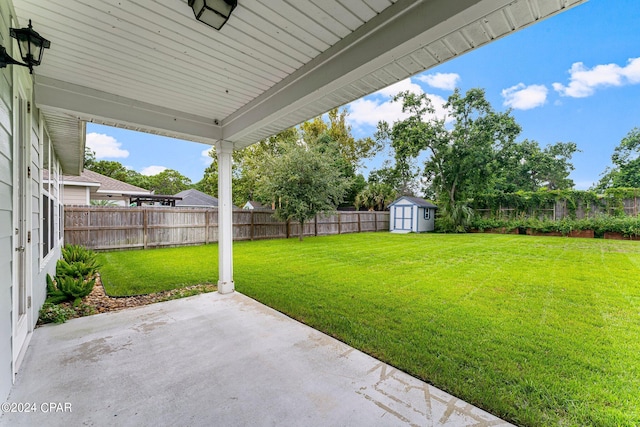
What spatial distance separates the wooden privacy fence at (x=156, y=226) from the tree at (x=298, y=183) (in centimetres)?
108

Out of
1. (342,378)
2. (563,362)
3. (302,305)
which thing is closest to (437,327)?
(563,362)

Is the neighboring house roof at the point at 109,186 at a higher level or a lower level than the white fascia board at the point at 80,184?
higher

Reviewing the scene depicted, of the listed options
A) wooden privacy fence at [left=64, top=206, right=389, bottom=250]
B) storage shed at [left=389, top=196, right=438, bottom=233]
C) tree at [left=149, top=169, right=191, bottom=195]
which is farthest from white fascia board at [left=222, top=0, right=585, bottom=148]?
tree at [left=149, top=169, right=191, bottom=195]

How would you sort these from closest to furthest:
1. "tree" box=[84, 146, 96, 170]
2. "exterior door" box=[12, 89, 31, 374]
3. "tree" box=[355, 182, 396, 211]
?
"exterior door" box=[12, 89, 31, 374] < "tree" box=[355, 182, 396, 211] < "tree" box=[84, 146, 96, 170]

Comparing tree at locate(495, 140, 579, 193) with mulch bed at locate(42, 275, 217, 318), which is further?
tree at locate(495, 140, 579, 193)

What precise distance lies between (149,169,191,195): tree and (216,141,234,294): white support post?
106ft

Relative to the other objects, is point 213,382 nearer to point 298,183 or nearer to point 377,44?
point 377,44

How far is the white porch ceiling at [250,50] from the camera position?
5.54 ft

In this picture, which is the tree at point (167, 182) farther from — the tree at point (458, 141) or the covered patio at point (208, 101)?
the covered patio at point (208, 101)

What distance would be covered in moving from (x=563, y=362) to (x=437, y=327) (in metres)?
1.00

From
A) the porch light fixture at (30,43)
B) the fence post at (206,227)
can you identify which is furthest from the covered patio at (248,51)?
the fence post at (206,227)

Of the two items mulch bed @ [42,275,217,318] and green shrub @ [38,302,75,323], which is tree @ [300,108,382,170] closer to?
mulch bed @ [42,275,217,318]

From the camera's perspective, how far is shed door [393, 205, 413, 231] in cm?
1616

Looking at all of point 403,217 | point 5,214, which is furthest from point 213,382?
point 403,217
